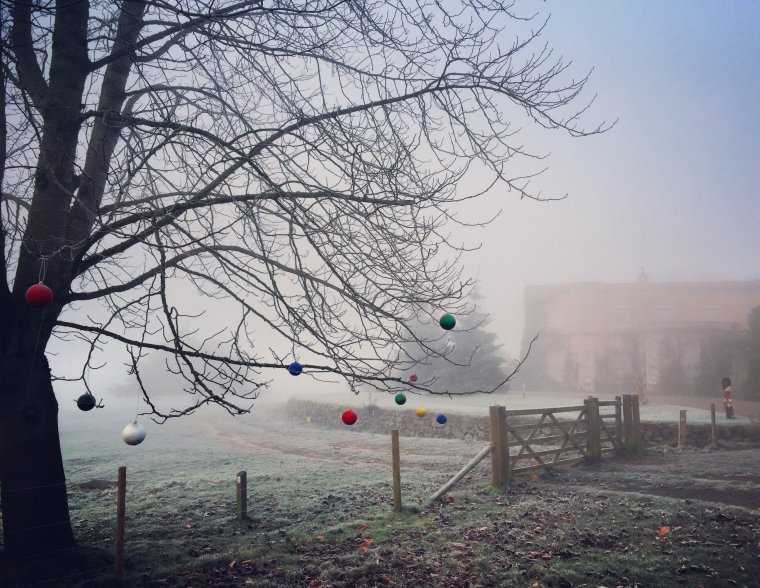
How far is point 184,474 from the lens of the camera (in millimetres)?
13625

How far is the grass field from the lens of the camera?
580 cm

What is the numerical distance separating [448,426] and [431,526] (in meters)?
14.5

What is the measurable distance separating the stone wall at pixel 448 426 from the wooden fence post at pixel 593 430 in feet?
18.4

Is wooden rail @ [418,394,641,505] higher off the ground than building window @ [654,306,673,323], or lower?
lower

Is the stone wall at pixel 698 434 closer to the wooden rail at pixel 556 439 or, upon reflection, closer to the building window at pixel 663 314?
the wooden rail at pixel 556 439

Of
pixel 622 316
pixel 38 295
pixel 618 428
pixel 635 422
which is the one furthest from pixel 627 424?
pixel 622 316

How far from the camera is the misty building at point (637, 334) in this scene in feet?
119

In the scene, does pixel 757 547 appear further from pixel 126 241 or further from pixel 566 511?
pixel 126 241

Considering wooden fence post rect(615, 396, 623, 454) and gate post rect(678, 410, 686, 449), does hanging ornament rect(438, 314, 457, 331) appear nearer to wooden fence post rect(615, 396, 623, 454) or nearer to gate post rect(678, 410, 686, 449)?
wooden fence post rect(615, 396, 623, 454)

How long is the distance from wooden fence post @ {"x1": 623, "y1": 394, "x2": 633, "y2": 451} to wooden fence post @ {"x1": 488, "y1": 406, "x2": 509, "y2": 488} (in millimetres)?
5277

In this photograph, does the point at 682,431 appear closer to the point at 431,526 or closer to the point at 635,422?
the point at 635,422

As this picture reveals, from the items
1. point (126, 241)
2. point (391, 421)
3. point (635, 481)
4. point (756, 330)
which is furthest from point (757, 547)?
point (756, 330)

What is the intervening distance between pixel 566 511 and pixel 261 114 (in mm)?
7829

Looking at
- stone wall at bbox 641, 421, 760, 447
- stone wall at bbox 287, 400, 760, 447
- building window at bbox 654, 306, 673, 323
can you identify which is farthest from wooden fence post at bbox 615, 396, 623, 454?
building window at bbox 654, 306, 673, 323
